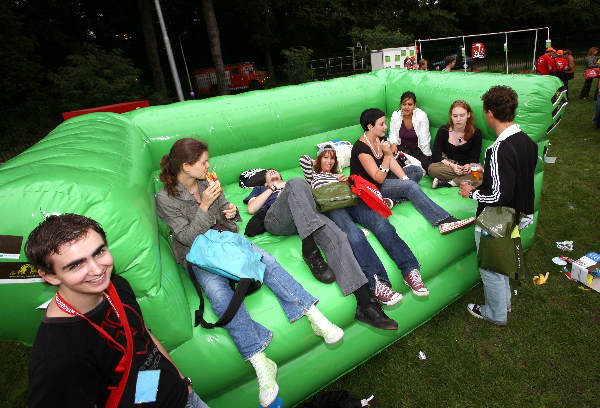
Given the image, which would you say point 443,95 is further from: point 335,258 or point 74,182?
point 74,182

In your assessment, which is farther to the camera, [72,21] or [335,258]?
[72,21]

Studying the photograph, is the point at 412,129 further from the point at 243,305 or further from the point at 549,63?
the point at 549,63

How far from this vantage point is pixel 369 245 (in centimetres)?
305

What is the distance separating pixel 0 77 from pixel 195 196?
62.1 feet

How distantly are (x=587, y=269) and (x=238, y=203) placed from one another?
3.79 metres

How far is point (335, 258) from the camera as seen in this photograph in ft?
9.45

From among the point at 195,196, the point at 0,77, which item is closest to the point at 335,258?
the point at 195,196

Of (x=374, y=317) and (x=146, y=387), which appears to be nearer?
(x=146, y=387)

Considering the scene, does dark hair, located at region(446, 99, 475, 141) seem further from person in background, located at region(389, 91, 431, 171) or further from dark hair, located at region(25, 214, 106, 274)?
dark hair, located at region(25, 214, 106, 274)

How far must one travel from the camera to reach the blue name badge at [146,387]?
164 cm

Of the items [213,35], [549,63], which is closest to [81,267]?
[549,63]

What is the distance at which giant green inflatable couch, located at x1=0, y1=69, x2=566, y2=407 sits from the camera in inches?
76.5

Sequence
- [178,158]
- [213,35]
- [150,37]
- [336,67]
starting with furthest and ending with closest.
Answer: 1. [336,67]
2. [150,37]
3. [213,35]
4. [178,158]

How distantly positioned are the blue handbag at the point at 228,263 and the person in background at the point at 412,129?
2863 mm
